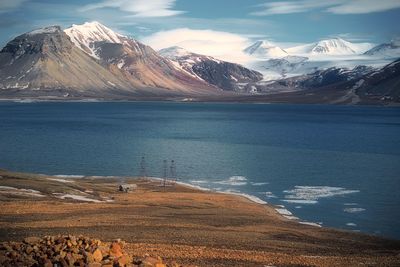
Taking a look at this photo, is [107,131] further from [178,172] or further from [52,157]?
[178,172]

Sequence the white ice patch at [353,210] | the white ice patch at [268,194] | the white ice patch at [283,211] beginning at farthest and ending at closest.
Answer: the white ice patch at [268,194]
the white ice patch at [353,210]
the white ice patch at [283,211]

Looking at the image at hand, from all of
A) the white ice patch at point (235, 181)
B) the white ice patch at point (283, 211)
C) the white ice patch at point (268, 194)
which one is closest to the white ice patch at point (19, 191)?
the white ice patch at point (283, 211)

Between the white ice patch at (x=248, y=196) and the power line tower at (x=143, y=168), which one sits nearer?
the white ice patch at (x=248, y=196)

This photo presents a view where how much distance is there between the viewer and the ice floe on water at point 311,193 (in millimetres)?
71312

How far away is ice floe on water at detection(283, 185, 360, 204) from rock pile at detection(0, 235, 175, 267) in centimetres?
4986

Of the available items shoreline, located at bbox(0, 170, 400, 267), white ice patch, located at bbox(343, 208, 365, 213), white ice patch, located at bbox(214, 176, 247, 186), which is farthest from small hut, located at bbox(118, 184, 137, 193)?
white ice patch, located at bbox(343, 208, 365, 213)

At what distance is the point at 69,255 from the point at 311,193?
5806 cm

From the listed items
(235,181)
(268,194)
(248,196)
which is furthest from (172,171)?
(248,196)

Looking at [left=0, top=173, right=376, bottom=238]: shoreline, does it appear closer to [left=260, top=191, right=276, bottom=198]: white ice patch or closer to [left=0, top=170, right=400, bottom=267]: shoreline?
[left=0, top=170, right=400, bottom=267]: shoreline

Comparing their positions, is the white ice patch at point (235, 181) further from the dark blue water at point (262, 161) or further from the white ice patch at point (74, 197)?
the white ice patch at point (74, 197)

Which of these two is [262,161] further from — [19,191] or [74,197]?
[19,191]

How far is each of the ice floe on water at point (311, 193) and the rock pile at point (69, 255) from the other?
49862mm

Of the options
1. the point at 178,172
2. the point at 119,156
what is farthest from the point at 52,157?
the point at 178,172

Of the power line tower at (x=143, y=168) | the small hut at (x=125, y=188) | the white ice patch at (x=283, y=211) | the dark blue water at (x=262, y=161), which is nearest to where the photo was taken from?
the white ice patch at (x=283, y=211)
